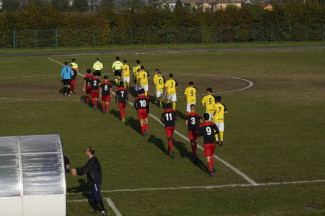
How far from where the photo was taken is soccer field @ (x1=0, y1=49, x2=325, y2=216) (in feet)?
63.3

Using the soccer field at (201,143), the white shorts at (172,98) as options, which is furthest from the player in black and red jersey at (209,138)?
the white shorts at (172,98)

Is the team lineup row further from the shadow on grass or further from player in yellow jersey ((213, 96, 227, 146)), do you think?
the shadow on grass

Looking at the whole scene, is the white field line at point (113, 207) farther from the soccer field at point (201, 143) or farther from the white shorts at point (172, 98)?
the white shorts at point (172, 98)

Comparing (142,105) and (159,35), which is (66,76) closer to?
(142,105)

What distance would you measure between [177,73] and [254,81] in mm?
8690

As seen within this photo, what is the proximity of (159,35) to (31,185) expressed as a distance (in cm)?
7454

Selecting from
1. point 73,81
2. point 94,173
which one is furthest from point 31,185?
point 73,81

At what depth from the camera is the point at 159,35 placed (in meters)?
88.6

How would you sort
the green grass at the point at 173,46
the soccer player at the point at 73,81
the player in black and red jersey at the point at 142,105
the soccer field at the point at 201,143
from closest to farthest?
the soccer field at the point at 201,143, the player in black and red jersey at the point at 142,105, the soccer player at the point at 73,81, the green grass at the point at 173,46

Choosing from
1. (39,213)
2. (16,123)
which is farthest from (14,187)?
(16,123)

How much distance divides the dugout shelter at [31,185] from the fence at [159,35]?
6866cm

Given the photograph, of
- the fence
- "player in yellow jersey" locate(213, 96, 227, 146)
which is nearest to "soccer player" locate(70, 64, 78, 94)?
"player in yellow jersey" locate(213, 96, 227, 146)

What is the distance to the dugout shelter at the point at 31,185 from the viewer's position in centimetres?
1505

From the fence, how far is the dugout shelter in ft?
225
